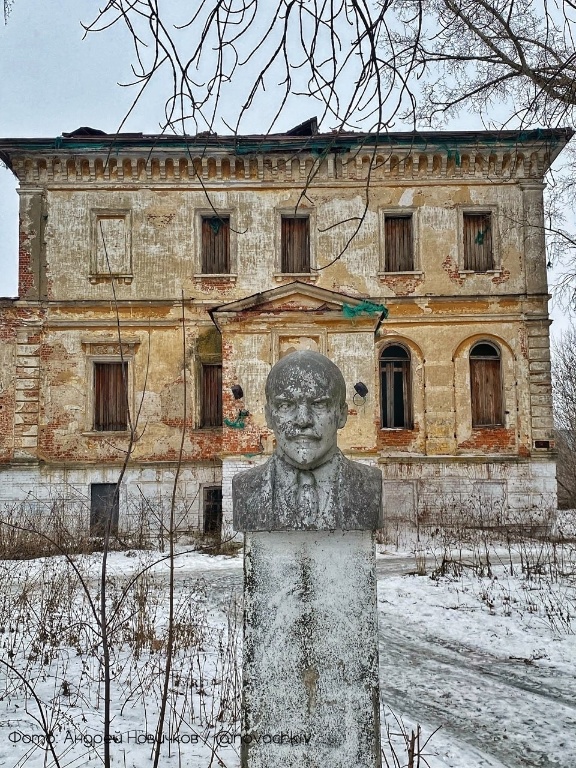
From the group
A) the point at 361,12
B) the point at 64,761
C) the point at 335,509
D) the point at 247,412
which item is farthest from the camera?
the point at 247,412

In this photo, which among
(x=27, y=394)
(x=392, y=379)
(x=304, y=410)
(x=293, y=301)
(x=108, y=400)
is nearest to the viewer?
(x=304, y=410)

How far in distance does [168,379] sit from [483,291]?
27.7ft

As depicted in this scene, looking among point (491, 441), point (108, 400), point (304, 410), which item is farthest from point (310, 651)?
point (108, 400)

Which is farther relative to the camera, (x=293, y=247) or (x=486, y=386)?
(x=293, y=247)

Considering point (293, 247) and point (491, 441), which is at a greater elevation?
point (293, 247)

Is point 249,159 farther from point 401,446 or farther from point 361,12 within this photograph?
point 361,12

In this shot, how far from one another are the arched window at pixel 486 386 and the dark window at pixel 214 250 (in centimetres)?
689

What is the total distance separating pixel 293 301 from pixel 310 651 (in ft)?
44.1

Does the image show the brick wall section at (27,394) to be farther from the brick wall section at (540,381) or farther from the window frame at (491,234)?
the brick wall section at (540,381)

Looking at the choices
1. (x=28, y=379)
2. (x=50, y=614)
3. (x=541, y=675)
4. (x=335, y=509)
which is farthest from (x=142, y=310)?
(x=335, y=509)

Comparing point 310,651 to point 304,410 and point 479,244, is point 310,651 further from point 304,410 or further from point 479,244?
point 479,244

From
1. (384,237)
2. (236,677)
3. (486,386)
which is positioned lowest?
(236,677)

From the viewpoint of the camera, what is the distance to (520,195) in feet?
61.5

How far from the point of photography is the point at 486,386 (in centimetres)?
1836
